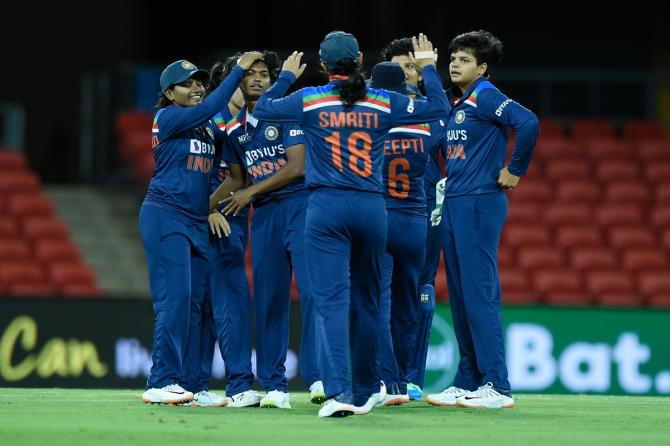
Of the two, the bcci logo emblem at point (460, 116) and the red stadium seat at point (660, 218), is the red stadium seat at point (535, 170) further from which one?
the bcci logo emblem at point (460, 116)

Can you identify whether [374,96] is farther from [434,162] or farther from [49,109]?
[49,109]

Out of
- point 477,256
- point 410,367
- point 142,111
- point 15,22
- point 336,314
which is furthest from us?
point 15,22

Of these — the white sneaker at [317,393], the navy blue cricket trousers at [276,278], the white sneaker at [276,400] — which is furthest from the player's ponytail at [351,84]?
the white sneaker at [317,393]

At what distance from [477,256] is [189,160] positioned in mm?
1850

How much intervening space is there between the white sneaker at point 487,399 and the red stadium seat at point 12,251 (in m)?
8.05

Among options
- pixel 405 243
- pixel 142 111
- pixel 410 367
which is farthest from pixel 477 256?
pixel 142 111

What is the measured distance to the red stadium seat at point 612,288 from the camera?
1453 cm

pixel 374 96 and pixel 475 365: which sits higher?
pixel 374 96

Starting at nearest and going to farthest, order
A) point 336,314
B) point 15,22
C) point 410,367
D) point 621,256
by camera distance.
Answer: point 336,314, point 410,367, point 621,256, point 15,22

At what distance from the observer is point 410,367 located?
28.3 feet

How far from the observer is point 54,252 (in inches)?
587

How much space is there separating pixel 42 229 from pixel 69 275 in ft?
4.13

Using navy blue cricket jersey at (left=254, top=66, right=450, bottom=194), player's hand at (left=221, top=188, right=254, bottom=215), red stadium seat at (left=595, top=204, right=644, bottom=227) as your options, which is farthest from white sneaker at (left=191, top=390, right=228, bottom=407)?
red stadium seat at (left=595, top=204, right=644, bottom=227)

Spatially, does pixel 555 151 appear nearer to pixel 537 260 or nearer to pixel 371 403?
pixel 537 260
